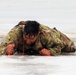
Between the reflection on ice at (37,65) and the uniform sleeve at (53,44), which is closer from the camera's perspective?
the reflection on ice at (37,65)

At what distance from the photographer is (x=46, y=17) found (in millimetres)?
10516

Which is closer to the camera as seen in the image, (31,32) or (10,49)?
(31,32)

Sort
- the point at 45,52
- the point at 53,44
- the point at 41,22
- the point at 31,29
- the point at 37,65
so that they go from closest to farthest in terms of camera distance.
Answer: the point at 37,65
the point at 31,29
the point at 45,52
the point at 53,44
the point at 41,22

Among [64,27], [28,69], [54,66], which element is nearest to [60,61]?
[54,66]

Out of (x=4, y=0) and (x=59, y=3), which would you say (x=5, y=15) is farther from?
(x=4, y=0)

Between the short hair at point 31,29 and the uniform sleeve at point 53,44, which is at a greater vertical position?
the short hair at point 31,29

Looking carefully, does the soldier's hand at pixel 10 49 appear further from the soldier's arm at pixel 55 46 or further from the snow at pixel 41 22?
the soldier's arm at pixel 55 46

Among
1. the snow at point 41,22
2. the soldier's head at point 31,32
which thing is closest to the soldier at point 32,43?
the soldier's head at point 31,32

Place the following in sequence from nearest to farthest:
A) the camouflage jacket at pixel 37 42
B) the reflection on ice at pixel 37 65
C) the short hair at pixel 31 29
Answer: the reflection on ice at pixel 37 65
the short hair at pixel 31 29
the camouflage jacket at pixel 37 42

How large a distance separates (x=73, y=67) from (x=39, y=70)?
45 centimetres

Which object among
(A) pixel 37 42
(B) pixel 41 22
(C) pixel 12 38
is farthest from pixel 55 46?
(B) pixel 41 22

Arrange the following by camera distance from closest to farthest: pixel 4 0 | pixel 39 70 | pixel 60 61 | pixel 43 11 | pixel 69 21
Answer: pixel 39 70, pixel 60 61, pixel 69 21, pixel 43 11, pixel 4 0

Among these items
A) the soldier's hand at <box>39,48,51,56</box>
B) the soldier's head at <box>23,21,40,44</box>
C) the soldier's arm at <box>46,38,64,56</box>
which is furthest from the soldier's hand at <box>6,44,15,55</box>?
the soldier's arm at <box>46,38,64,56</box>

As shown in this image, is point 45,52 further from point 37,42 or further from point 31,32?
point 31,32
